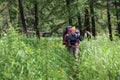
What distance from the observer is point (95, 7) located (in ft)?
97.8

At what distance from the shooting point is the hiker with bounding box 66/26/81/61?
1323cm

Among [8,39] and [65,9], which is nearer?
[8,39]

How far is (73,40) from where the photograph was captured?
13391 mm

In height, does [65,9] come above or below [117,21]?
above

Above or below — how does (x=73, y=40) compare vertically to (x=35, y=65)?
below

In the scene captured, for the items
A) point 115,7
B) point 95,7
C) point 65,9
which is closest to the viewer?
point 65,9

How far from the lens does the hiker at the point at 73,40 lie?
13.2 meters

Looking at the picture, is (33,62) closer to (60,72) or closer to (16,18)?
(60,72)

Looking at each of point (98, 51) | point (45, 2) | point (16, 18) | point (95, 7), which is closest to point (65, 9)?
point (45, 2)

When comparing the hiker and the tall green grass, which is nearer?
the tall green grass

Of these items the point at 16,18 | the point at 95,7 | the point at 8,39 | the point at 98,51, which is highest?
the point at 8,39

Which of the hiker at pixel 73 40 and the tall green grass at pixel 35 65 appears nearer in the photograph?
the tall green grass at pixel 35 65

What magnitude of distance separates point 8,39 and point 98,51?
2874mm

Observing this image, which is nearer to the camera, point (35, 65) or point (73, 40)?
point (35, 65)
